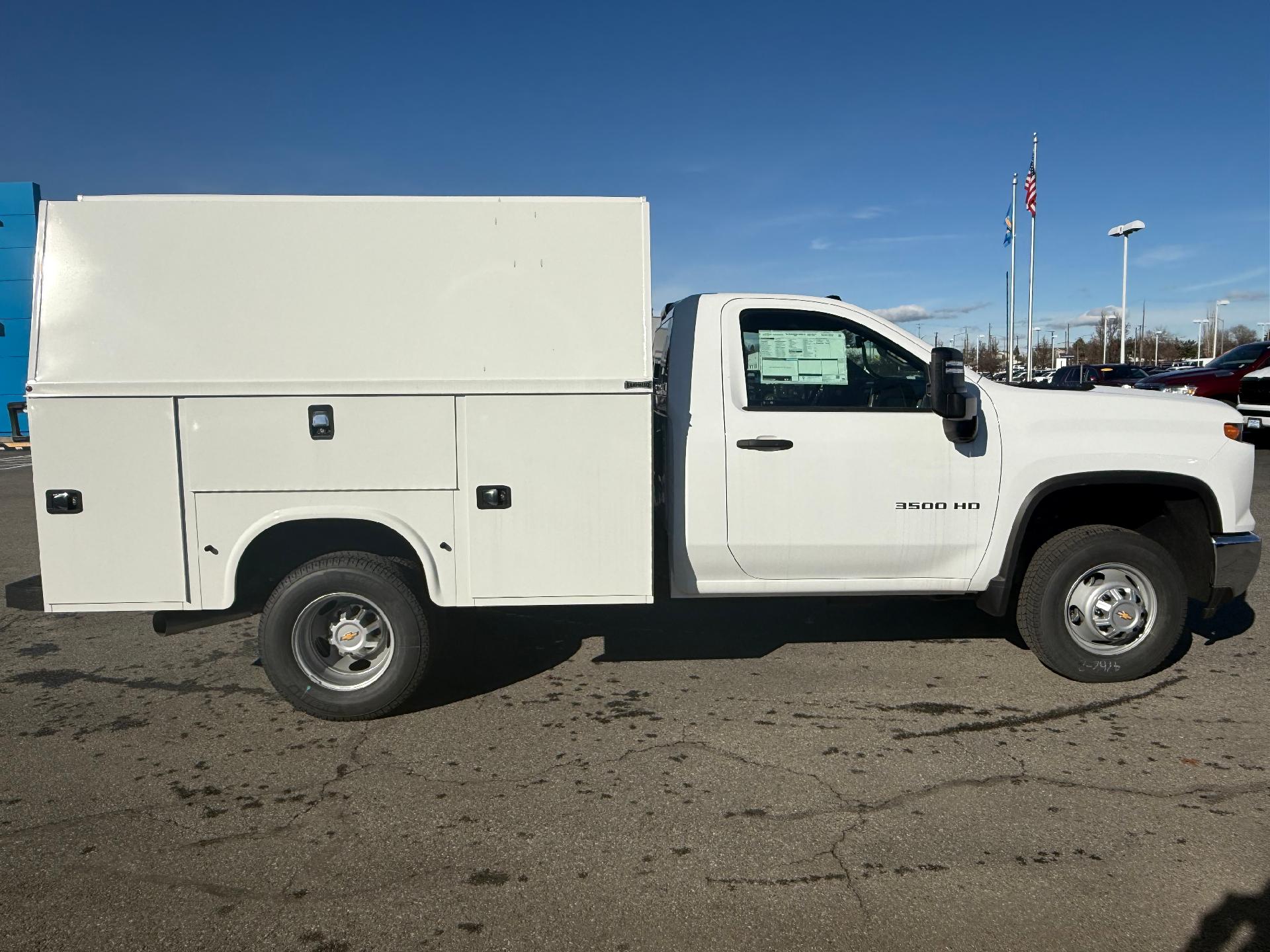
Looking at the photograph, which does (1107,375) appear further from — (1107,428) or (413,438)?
(413,438)

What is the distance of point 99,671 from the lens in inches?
222

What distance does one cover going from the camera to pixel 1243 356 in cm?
1836

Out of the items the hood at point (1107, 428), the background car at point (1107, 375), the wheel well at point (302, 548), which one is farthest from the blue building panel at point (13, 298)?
the background car at point (1107, 375)

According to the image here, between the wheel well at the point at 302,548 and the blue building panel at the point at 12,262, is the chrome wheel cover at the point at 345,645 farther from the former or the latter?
the blue building panel at the point at 12,262

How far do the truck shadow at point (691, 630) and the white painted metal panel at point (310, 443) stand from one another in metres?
0.96

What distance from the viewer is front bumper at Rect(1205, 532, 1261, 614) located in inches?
198

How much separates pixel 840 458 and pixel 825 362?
0.52 m

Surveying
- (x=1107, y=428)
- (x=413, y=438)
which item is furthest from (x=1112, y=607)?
(x=413, y=438)

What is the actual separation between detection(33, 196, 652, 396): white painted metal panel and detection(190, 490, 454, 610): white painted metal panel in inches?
19.4

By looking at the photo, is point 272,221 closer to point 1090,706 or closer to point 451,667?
point 451,667

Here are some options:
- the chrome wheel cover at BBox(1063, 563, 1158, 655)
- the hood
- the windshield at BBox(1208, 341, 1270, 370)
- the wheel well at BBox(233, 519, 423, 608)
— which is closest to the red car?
the windshield at BBox(1208, 341, 1270, 370)

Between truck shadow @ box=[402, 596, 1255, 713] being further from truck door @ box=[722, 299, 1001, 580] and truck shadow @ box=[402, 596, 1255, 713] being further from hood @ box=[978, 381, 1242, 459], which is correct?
hood @ box=[978, 381, 1242, 459]

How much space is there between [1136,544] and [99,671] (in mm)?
5743

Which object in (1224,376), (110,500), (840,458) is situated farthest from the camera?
(1224,376)
